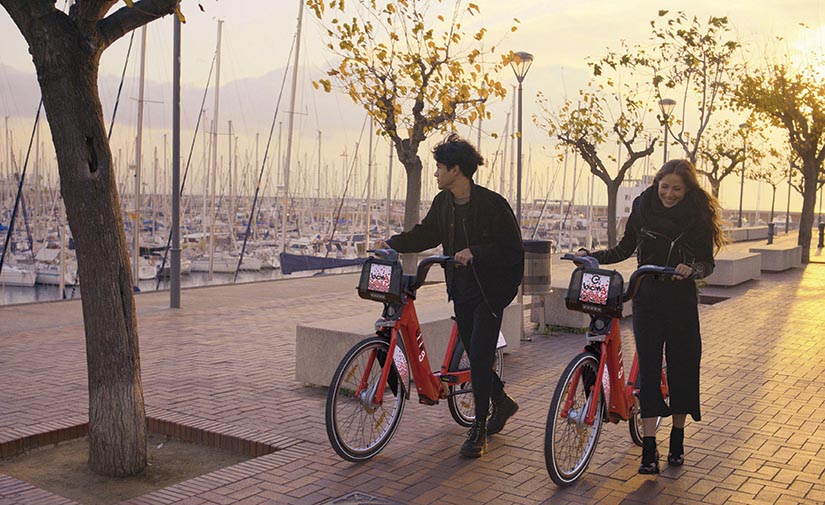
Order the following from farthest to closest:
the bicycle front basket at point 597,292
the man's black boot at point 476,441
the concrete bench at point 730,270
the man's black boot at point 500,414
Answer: the concrete bench at point 730,270
the man's black boot at point 500,414
the man's black boot at point 476,441
the bicycle front basket at point 597,292

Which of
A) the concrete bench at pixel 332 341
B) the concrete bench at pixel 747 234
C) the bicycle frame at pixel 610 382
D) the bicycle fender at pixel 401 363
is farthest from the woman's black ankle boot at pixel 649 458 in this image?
the concrete bench at pixel 747 234

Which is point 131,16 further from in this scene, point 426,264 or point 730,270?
point 730,270

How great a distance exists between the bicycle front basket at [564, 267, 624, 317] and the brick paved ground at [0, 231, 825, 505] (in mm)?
1014

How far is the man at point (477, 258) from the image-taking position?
5332mm

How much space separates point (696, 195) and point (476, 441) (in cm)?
200

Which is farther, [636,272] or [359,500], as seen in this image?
[636,272]

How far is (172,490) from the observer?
15.5 ft

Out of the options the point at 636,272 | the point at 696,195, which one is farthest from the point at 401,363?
the point at 696,195

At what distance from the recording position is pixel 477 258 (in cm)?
529

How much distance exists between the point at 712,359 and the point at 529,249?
2.31m

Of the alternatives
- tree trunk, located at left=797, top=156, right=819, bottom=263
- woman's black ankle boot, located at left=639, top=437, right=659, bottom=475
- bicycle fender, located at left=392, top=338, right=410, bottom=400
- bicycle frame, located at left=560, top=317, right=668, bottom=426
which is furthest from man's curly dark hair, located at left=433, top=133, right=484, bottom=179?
tree trunk, located at left=797, top=156, right=819, bottom=263

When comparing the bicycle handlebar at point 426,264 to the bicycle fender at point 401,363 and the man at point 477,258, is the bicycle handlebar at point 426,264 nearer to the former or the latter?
the man at point 477,258

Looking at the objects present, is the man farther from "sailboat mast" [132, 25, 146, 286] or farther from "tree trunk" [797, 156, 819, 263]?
"tree trunk" [797, 156, 819, 263]

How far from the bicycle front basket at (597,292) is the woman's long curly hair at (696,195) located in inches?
27.6
